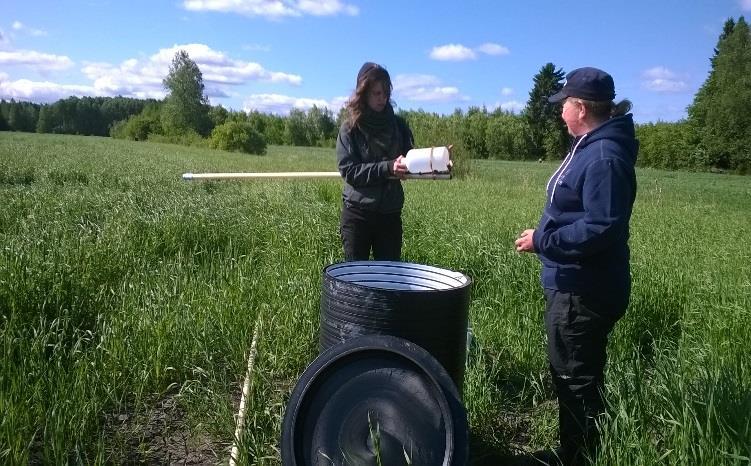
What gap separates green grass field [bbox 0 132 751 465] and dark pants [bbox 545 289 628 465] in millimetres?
122

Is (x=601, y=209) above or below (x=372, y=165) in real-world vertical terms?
below

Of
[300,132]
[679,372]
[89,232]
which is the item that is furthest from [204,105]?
[679,372]

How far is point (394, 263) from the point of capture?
315cm

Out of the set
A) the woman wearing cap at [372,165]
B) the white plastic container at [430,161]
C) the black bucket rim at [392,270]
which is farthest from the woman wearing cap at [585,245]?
the woman wearing cap at [372,165]

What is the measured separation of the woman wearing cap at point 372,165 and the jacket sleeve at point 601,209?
132cm

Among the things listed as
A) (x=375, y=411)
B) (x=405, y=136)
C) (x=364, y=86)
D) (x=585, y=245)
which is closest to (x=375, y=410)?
(x=375, y=411)

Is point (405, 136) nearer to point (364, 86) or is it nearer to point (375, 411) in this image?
point (364, 86)

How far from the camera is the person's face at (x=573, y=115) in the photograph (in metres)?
2.75

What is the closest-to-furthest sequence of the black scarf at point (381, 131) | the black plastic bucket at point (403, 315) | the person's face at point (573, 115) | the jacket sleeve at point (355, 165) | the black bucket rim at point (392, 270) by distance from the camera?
the black plastic bucket at point (403, 315), the person's face at point (573, 115), the black bucket rim at point (392, 270), the jacket sleeve at point (355, 165), the black scarf at point (381, 131)

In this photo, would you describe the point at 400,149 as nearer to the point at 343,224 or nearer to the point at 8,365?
the point at 343,224

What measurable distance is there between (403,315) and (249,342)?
191 cm

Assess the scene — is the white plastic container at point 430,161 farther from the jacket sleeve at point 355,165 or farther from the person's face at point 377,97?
the person's face at point 377,97

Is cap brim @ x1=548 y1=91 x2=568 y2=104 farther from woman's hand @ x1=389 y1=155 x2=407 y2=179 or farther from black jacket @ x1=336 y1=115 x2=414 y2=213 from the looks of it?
black jacket @ x1=336 y1=115 x2=414 y2=213

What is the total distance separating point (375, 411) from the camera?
2.25 meters
